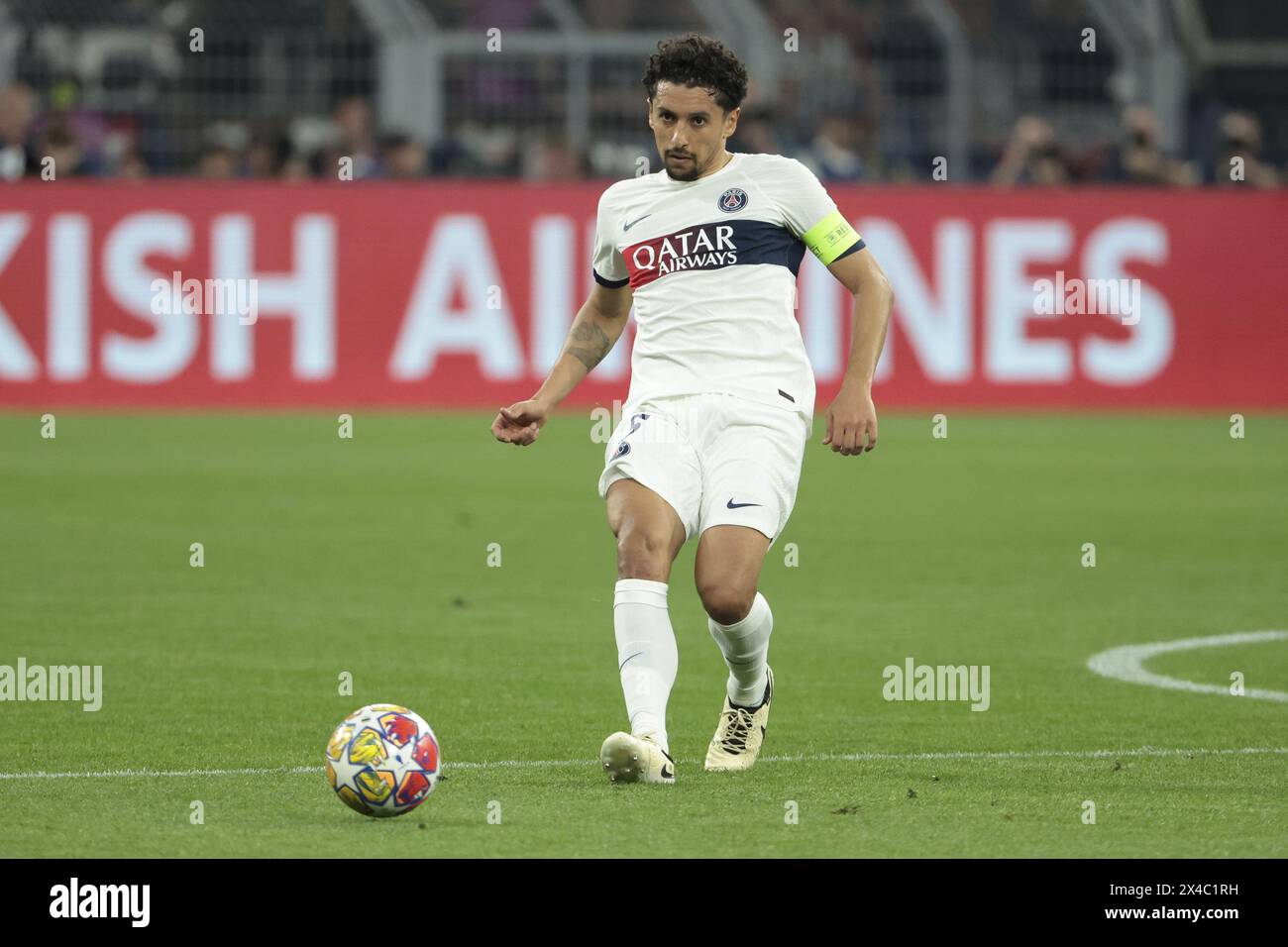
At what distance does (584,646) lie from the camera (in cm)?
1020

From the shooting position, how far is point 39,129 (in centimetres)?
2098

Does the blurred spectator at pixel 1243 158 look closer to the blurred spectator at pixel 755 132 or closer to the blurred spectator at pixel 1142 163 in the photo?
the blurred spectator at pixel 1142 163

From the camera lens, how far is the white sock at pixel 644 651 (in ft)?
22.9

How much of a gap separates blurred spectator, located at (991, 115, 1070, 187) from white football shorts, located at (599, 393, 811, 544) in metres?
14.6

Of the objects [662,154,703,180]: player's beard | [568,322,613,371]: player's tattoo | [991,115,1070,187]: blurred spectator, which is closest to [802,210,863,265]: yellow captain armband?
[662,154,703,180]: player's beard

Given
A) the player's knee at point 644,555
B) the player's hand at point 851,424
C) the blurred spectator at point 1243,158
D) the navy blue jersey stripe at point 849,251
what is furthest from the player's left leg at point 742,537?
the blurred spectator at point 1243,158

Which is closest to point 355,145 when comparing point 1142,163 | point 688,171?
point 1142,163

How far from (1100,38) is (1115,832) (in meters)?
18.7

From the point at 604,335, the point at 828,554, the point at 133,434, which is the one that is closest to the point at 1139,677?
the point at 604,335

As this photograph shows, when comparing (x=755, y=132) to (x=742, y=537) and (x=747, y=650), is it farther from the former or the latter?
(x=742, y=537)

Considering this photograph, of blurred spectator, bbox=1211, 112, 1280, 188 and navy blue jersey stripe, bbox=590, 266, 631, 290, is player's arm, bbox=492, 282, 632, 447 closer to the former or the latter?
navy blue jersey stripe, bbox=590, 266, 631, 290

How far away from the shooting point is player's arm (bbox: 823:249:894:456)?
22.5 ft

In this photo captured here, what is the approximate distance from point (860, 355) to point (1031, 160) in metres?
15.5
